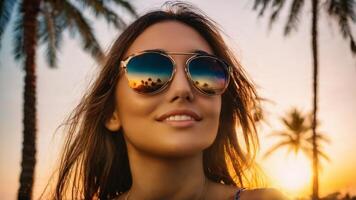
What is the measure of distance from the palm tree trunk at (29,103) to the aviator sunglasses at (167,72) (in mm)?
12567

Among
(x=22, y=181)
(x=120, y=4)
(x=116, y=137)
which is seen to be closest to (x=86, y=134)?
(x=116, y=137)

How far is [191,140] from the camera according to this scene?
2.27 m

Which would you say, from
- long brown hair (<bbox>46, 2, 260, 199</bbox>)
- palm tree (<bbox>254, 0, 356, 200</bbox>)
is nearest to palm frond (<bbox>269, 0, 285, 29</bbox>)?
palm tree (<bbox>254, 0, 356, 200</bbox>)

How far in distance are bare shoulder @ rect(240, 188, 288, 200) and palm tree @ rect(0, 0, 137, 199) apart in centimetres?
1234

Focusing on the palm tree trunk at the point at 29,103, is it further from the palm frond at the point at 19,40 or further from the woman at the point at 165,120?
the woman at the point at 165,120

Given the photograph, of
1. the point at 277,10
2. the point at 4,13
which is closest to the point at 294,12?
the point at 277,10

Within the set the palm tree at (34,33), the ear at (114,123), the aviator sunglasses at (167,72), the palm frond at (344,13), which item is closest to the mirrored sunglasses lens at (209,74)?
the aviator sunglasses at (167,72)

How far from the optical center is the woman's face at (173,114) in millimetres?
2262

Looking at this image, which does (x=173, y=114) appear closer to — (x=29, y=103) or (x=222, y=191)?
(x=222, y=191)

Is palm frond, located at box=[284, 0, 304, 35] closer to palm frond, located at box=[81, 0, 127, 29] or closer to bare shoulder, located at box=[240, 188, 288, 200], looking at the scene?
palm frond, located at box=[81, 0, 127, 29]

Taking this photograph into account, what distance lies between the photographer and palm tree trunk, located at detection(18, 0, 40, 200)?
1426cm

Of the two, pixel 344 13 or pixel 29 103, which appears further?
pixel 344 13

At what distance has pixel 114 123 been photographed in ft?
8.78

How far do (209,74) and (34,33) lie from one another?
44.4 feet
